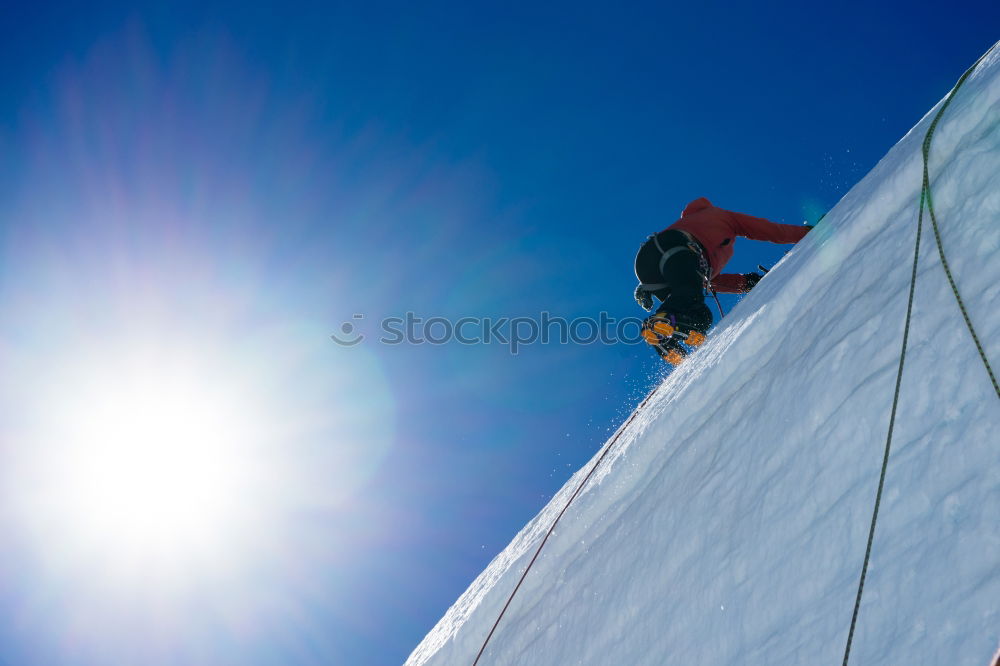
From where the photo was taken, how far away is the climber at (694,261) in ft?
16.1

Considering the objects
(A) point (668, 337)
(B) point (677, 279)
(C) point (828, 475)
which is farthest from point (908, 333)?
(B) point (677, 279)

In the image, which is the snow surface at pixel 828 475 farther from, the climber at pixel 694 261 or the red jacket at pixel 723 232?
the red jacket at pixel 723 232

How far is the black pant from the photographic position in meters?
4.86

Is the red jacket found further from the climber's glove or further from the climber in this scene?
the climber's glove

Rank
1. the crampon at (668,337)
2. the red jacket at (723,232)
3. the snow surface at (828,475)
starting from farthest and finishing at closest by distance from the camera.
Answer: the red jacket at (723,232) → the crampon at (668,337) → the snow surface at (828,475)

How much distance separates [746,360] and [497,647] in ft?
5.85

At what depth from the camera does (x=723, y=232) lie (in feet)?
17.5

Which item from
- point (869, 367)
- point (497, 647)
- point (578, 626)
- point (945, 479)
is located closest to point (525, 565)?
point (497, 647)

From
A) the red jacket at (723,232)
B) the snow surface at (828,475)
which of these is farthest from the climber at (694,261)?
the snow surface at (828,475)

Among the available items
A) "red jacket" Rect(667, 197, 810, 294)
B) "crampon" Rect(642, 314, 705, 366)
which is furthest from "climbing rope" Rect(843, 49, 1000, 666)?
"red jacket" Rect(667, 197, 810, 294)

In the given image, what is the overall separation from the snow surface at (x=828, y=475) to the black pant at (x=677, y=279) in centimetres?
154

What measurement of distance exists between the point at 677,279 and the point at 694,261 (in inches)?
6.9

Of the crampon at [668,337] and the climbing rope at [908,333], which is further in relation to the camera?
the crampon at [668,337]

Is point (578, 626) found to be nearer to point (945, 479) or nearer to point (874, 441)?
point (874, 441)
